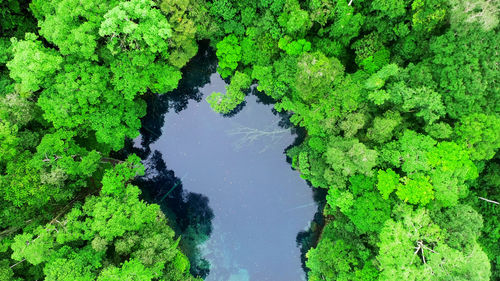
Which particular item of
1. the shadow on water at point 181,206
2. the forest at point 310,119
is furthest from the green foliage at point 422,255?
the shadow on water at point 181,206

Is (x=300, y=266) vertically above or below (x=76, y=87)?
below

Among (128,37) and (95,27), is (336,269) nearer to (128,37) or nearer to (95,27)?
(128,37)

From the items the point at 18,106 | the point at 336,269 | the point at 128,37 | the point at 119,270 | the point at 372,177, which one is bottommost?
the point at 336,269

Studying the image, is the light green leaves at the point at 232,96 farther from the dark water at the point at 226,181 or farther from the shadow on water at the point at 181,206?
the shadow on water at the point at 181,206

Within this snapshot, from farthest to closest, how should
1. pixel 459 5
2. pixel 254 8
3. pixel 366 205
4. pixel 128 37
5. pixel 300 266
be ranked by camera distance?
pixel 300 266, pixel 254 8, pixel 366 205, pixel 128 37, pixel 459 5

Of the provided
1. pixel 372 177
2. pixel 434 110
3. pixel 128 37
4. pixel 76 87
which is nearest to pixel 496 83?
pixel 434 110

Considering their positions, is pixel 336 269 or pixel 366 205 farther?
pixel 336 269
